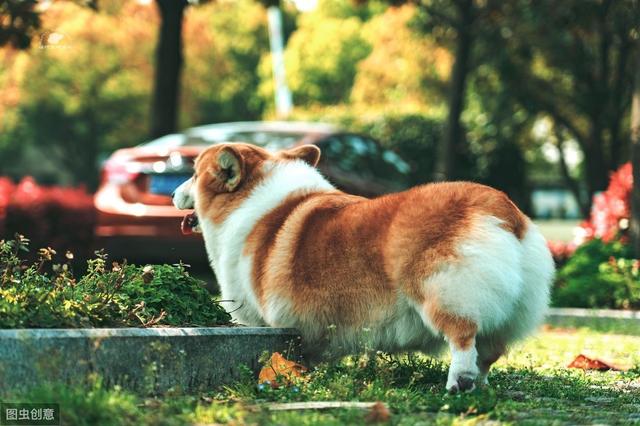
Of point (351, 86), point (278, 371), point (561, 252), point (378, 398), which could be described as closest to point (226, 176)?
point (278, 371)

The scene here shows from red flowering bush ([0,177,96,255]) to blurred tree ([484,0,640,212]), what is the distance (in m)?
12.5

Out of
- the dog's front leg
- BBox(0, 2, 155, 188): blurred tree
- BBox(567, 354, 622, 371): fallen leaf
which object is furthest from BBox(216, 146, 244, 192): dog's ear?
BBox(0, 2, 155, 188): blurred tree

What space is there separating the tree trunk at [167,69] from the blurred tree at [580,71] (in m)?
8.38

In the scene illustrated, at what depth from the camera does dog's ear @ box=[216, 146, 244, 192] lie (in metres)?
6.44

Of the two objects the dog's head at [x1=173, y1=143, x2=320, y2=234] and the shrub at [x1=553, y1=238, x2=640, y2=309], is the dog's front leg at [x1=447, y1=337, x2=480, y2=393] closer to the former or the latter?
the dog's head at [x1=173, y1=143, x2=320, y2=234]

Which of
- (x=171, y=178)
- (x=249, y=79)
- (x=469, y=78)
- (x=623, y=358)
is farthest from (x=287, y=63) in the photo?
(x=623, y=358)

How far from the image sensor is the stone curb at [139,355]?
4.86 meters

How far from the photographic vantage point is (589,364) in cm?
725

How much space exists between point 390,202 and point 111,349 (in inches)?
62.0

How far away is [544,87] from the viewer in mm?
28500

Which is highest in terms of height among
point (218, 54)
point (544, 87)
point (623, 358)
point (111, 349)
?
point (218, 54)

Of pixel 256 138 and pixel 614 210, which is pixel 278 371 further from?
pixel 256 138

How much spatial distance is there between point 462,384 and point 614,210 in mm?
7291

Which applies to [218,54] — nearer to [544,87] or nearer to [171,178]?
[544,87]
